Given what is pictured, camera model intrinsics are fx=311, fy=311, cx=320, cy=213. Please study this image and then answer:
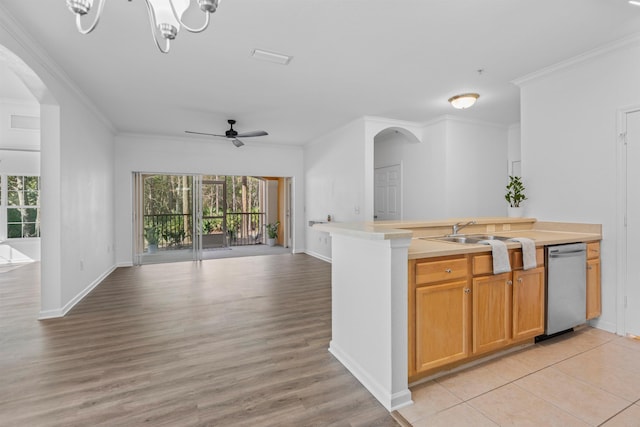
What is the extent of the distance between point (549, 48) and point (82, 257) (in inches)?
234

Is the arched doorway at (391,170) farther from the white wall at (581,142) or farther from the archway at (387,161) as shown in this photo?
the white wall at (581,142)

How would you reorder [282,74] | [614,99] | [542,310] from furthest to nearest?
1. [282,74]
2. [614,99]
3. [542,310]

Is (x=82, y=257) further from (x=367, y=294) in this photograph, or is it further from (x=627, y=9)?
(x=627, y=9)

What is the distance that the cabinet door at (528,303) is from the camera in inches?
96.3

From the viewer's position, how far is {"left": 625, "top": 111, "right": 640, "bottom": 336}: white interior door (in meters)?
2.78

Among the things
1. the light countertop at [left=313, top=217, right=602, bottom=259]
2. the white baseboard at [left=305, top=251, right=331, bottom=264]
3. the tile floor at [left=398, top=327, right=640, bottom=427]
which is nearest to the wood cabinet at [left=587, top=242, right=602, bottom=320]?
the light countertop at [left=313, top=217, right=602, bottom=259]

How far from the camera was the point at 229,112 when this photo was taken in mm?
5020

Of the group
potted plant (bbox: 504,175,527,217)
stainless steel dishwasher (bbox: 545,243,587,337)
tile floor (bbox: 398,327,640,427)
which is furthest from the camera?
potted plant (bbox: 504,175,527,217)

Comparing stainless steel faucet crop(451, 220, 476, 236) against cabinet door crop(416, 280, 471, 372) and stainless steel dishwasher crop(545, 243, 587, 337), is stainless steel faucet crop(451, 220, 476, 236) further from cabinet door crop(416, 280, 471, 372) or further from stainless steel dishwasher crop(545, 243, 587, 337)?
cabinet door crop(416, 280, 471, 372)

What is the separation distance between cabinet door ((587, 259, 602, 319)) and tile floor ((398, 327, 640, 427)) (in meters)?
0.38

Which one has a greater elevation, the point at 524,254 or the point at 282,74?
the point at 282,74

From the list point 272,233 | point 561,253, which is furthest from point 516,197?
point 272,233

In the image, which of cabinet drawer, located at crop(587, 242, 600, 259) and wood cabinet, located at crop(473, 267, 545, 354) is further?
cabinet drawer, located at crop(587, 242, 600, 259)

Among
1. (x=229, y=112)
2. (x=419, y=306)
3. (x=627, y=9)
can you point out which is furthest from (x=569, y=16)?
(x=229, y=112)
